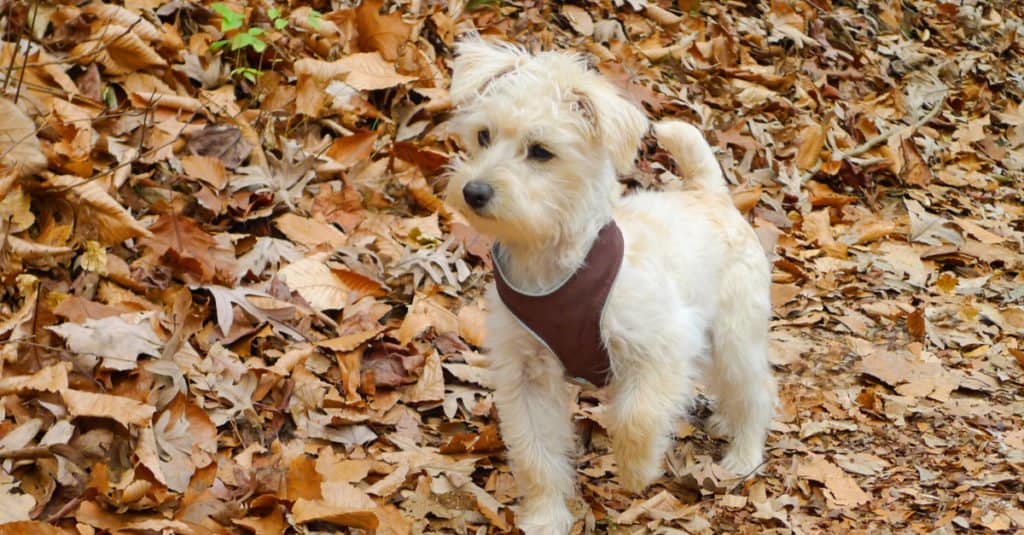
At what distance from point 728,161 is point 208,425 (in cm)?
461

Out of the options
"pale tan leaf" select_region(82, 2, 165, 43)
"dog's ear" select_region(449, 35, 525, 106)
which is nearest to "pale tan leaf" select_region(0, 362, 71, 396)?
"dog's ear" select_region(449, 35, 525, 106)

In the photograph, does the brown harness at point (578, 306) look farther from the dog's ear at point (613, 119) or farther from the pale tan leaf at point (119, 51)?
the pale tan leaf at point (119, 51)

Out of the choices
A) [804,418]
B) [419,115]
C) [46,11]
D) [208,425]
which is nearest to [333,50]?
[419,115]

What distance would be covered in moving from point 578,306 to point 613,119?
2.44 ft

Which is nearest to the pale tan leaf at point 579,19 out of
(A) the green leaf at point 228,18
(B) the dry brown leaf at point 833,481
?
(A) the green leaf at point 228,18

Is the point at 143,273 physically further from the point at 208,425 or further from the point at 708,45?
the point at 708,45

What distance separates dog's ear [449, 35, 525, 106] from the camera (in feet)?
14.4

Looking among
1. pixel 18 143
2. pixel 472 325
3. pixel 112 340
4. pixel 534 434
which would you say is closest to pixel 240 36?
pixel 18 143

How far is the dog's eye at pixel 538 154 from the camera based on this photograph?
4.18 meters

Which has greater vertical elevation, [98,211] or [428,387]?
[98,211]

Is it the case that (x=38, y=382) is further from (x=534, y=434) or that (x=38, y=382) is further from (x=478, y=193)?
(x=534, y=434)

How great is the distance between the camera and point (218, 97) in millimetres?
6164

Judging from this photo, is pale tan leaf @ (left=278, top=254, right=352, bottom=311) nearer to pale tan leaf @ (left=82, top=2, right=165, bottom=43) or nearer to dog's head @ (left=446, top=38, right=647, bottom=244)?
dog's head @ (left=446, top=38, right=647, bottom=244)

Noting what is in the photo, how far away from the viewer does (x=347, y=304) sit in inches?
214
